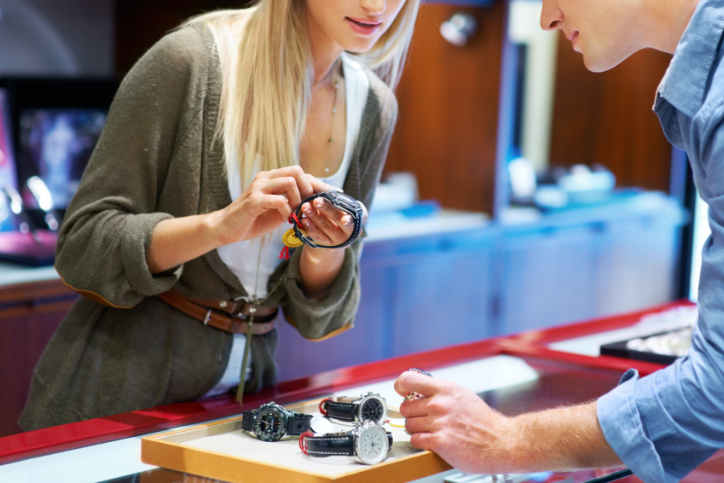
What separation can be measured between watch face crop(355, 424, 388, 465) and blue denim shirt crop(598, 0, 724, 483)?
0.25 m

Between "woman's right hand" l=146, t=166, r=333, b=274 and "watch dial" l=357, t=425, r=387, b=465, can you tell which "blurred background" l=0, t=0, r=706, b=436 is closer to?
"woman's right hand" l=146, t=166, r=333, b=274

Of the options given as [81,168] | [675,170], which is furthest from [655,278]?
[81,168]

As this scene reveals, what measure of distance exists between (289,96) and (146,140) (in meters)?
0.23

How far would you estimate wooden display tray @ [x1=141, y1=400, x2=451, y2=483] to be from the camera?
0.87 meters

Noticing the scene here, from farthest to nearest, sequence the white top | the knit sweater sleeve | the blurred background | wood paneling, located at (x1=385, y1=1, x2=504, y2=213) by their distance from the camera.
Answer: wood paneling, located at (x1=385, y1=1, x2=504, y2=213), the blurred background, the white top, the knit sweater sleeve

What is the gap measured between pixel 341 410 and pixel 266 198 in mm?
296

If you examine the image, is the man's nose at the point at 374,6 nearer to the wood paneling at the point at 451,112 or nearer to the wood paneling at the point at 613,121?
the wood paneling at the point at 451,112

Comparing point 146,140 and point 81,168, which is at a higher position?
point 146,140

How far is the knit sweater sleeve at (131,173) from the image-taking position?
1.17m

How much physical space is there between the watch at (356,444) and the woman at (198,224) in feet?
0.93

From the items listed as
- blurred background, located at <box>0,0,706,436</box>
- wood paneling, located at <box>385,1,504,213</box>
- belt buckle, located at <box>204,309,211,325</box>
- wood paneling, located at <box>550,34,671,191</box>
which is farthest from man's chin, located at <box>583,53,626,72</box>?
wood paneling, located at <box>550,34,671,191</box>

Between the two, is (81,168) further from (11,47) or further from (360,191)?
(360,191)

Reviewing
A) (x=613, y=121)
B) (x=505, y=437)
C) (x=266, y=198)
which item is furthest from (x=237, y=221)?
(x=613, y=121)

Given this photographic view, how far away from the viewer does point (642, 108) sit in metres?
4.14
